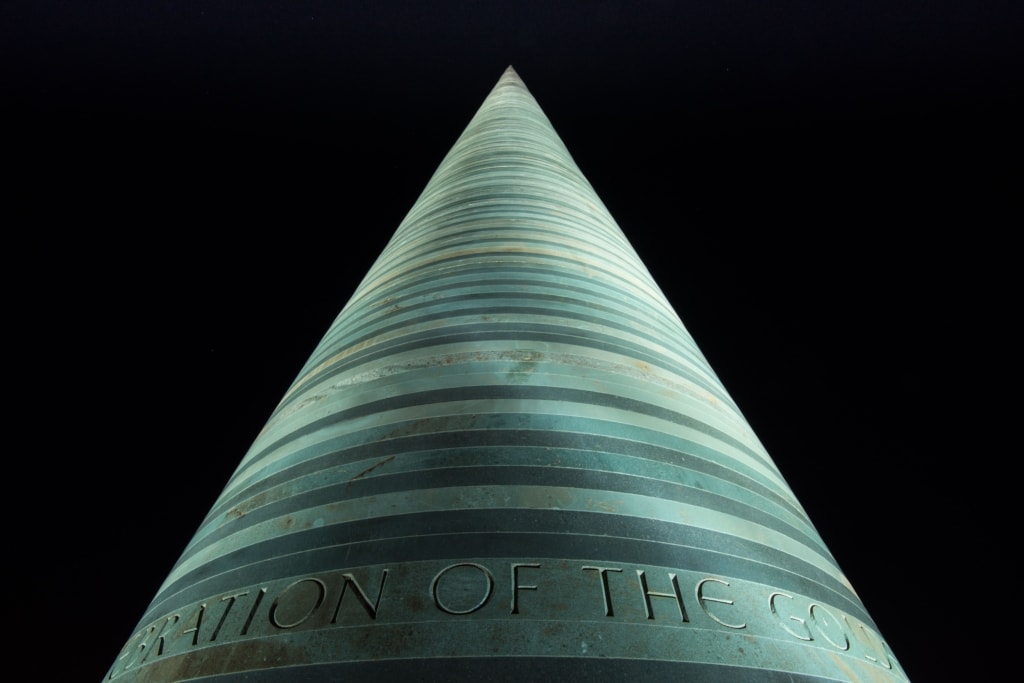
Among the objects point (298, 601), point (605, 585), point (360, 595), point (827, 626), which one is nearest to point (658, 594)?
point (605, 585)

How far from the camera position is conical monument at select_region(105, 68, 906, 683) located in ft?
8.61

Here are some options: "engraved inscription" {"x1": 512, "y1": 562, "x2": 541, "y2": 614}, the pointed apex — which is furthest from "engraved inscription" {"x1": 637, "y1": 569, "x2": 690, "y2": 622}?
the pointed apex

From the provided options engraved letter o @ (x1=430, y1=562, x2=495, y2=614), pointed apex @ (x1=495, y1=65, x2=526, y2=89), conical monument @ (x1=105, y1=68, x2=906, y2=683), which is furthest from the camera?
pointed apex @ (x1=495, y1=65, x2=526, y2=89)

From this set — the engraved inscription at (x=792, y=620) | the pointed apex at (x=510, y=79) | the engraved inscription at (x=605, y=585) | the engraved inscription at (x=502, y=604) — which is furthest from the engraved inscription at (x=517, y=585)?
the pointed apex at (x=510, y=79)

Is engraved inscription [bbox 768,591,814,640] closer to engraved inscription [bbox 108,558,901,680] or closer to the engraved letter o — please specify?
engraved inscription [bbox 108,558,901,680]

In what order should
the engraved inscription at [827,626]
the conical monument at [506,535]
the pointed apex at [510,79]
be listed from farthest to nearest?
the pointed apex at [510,79]
the engraved inscription at [827,626]
the conical monument at [506,535]

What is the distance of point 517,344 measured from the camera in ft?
17.7

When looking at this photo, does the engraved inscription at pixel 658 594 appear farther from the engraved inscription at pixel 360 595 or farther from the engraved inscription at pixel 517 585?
the engraved inscription at pixel 360 595

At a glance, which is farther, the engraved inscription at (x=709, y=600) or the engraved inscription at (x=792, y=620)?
the engraved inscription at (x=792, y=620)

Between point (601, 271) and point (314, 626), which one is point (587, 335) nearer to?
point (601, 271)

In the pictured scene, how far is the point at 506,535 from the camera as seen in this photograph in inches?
125

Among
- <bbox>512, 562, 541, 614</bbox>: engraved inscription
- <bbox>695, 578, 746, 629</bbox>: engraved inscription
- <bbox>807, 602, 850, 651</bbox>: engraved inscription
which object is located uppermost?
<bbox>512, 562, 541, 614</bbox>: engraved inscription

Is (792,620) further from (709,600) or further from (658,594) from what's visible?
(658,594)

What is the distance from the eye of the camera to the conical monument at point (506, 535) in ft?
8.61
